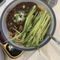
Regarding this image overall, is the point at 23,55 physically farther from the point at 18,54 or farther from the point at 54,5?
the point at 54,5

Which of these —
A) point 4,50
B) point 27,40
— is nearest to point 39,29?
point 27,40

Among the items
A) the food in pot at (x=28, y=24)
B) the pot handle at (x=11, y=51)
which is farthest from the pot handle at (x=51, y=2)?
the pot handle at (x=11, y=51)

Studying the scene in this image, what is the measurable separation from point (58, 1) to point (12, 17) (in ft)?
0.63

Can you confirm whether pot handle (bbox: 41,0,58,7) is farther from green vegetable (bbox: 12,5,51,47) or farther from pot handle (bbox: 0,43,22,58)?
pot handle (bbox: 0,43,22,58)

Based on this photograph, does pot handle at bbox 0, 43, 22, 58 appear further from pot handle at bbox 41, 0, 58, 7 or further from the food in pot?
pot handle at bbox 41, 0, 58, 7

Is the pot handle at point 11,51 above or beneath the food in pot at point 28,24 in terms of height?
beneath

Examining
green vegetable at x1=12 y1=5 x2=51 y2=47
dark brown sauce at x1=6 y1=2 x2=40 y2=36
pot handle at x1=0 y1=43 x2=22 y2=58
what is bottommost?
pot handle at x1=0 y1=43 x2=22 y2=58

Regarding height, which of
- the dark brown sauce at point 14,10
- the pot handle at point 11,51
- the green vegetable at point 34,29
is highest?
the dark brown sauce at point 14,10

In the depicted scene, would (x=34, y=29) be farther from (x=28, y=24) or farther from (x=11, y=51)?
→ (x=11, y=51)

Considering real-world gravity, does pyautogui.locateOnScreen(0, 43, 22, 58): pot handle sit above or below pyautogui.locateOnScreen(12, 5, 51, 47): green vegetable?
below

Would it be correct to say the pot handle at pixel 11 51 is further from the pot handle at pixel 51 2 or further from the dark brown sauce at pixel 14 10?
the pot handle at pixel 51 2

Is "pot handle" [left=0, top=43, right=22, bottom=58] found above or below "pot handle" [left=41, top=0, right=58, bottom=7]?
below

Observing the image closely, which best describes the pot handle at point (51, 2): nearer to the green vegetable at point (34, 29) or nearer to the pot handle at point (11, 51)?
the green vegetable at point (34, 29)

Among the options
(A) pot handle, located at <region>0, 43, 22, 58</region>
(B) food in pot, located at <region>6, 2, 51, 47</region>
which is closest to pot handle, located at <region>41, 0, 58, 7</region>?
(B) food in pot, located at <region>6, 2, 51, 47</region>
